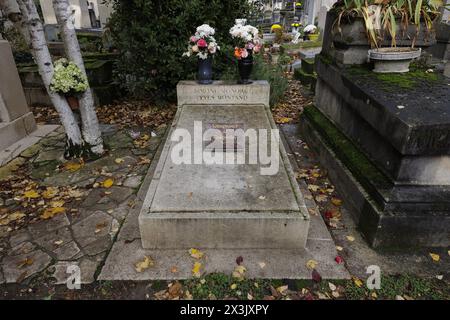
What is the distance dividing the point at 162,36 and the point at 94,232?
4432 millimetres

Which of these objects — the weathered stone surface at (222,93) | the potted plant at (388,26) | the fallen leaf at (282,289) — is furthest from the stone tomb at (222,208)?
the weathered stone surface at (222,93)

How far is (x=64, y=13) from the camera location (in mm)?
4148

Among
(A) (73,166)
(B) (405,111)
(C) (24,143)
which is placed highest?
(B) (405,111)

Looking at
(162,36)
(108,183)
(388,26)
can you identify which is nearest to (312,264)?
(108,183)

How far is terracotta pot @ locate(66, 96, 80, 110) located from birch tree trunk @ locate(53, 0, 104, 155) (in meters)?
0.07

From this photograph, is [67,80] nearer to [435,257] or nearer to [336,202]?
[336,202]

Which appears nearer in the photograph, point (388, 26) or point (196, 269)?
point (196, 269)

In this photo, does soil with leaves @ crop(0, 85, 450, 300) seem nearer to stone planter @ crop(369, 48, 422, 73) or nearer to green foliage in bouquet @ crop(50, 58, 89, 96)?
green foliage in bouquet @ crop(50, 58, 89, 96)

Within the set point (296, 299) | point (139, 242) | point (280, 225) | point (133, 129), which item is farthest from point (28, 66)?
point (296, 299)

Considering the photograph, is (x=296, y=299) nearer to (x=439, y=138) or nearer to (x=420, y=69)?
(x=439, y=138)

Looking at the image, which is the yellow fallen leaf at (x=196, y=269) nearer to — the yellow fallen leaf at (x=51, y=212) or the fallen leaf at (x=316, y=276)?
the fallen leaf at (x=316, y=276)

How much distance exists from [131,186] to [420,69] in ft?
14.4

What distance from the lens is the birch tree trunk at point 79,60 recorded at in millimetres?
4156

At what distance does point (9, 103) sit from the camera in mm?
4938
